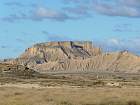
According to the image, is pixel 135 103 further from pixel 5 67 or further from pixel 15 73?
pixel 5 67

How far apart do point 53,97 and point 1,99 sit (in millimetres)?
4861

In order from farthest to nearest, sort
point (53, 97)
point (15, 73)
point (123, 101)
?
point (15, 73) → point (53, 97) → point (123, 101)

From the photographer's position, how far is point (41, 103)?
36500mm

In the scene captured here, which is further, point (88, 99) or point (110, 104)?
point (88, 99)

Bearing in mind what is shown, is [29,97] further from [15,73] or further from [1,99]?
[15,73]

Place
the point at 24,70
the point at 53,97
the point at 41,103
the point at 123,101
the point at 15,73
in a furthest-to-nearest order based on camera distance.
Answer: the point at 24,70 → the point at 15,73 → the point at 53,97 → the point at 123,101 → the point at 41,103

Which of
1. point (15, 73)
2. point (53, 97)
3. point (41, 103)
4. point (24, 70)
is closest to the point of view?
point (41, 103)

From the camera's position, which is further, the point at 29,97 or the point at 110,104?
the point at 29,97

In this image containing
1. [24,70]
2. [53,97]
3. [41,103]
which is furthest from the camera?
[24,70]

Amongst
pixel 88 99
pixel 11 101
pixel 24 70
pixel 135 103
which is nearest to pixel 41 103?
pixel 11 101

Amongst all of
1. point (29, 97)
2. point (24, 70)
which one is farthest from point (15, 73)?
point (29, 97)

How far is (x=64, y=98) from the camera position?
4088 cm

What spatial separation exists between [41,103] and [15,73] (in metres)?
117

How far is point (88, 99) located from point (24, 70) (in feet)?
407
